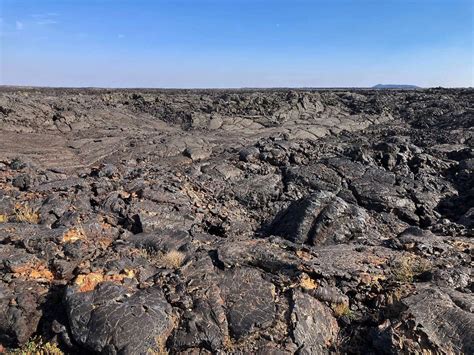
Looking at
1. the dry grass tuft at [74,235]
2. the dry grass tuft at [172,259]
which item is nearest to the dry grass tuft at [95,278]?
the dry grass tuft at [172,259]

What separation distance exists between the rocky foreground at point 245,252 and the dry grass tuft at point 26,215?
4 cm

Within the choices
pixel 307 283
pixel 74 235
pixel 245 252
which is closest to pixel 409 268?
pixel 307 283

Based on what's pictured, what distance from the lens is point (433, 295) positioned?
22.0ft

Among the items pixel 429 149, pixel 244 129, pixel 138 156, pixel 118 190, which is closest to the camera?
pixel 118 190

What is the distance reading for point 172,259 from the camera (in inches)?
338

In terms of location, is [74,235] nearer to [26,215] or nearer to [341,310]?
[26,215]

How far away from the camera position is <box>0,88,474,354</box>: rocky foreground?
6445mm

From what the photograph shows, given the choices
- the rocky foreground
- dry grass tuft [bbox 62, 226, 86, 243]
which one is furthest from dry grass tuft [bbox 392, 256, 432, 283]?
dry grass tuft [bbox 62, 226, 86, 243]

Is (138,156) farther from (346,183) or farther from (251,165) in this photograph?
(346,183)

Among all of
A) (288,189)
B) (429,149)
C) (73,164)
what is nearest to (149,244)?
(288,189)

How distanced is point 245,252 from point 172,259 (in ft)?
5.02

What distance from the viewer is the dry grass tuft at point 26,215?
10.8m

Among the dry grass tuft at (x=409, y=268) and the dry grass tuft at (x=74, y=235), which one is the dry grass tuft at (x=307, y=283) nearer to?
the dry grass tuft at (x=409, y=268)

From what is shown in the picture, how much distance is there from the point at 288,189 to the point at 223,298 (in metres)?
9.65
